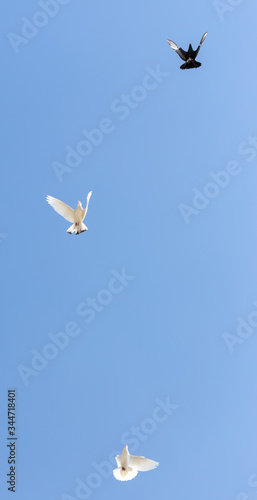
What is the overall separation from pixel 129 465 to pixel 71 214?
18.9ft

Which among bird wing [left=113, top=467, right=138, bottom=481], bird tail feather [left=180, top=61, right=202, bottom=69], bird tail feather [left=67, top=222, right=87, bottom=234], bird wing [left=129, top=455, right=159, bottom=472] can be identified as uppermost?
bird tail feather [left=180, top=61, right=202, bottom=69]

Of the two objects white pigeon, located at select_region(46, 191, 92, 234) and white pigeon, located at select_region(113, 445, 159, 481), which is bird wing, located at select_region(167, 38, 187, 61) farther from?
white pigeon, located at select_region(113, 445, 159, 481)

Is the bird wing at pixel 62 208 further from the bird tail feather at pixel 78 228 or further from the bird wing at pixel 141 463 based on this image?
the bird wing at pixel 141 463

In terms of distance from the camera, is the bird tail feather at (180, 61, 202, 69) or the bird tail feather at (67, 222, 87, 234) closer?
the bird tail feather at (180, 61, 202, 69)

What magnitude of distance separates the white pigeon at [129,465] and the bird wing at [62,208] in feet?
17.8

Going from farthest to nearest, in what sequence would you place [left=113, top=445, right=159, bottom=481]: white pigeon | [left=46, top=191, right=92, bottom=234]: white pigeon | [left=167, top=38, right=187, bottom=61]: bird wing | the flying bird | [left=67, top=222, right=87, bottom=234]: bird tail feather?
[left=67, top=222, right=87, bottom=234]: bird tail feather
[left=46, top=191, right=92, bottom=234]: white pigeon
[left=167, top=38, right=187, bottom=61]: bird wing
the flying bird
[left=113, top=445, right=159, bottom=481]: white pigeon

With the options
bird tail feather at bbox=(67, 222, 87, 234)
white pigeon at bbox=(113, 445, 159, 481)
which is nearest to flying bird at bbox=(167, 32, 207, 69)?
bird tail feather at bbox=(67, 222, 87, 234)

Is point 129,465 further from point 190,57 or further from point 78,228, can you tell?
point 190,57

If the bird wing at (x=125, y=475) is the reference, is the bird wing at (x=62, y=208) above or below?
above

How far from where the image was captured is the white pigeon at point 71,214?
13.4 metres

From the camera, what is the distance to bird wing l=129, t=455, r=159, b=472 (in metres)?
12.5

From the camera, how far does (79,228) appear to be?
13.6m

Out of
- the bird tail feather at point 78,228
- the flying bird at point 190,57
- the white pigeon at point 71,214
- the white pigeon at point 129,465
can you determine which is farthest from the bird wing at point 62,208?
the white pigeon at point 129,465

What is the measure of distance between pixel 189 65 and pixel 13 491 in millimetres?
10690
